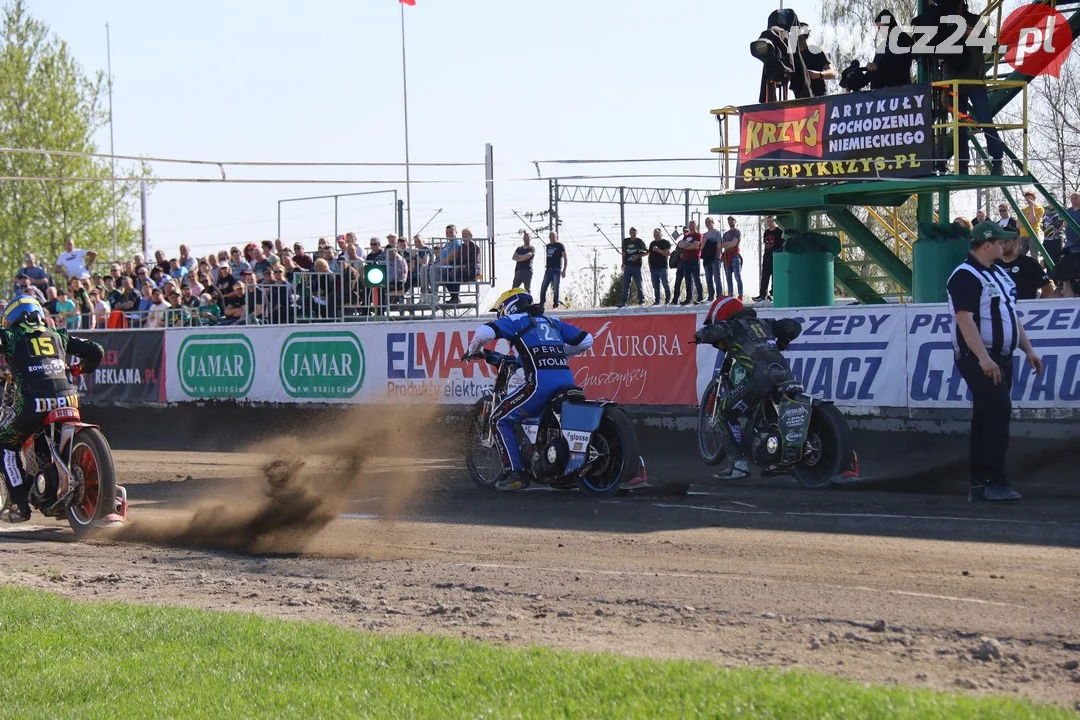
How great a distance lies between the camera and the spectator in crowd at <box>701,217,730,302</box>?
73.0 feet

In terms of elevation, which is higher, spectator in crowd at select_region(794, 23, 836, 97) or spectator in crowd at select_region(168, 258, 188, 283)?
spectator in crowd at select_region(794, 23, 836, 97)

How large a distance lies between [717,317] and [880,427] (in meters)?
2.67

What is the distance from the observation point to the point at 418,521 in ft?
38.0

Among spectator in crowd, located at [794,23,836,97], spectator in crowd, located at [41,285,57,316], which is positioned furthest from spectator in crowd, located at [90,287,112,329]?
spectator in crowd, located at [794,23,836,97]

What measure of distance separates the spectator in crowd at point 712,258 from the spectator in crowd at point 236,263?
815 centimetres

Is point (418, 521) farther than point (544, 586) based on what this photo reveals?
Yes

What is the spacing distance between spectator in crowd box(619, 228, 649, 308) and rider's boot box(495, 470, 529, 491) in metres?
11.0

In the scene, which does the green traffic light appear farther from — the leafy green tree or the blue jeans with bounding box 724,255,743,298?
the leafy green tree

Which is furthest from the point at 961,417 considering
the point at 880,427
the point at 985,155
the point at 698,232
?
the point at 698,232

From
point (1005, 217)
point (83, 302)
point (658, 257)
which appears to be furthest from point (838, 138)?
point (83, 302)

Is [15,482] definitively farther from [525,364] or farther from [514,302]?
[514,302]

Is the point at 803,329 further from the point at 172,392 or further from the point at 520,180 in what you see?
the point at 172,392

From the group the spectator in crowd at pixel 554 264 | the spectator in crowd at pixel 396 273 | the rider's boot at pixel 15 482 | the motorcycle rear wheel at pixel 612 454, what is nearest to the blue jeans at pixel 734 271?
the spectator in crowd at pixel 554 264

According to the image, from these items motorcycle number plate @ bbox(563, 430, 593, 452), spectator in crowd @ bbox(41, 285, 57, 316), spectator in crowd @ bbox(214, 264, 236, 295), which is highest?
spectator in crowd @ bbox(214, 264, 236, 295)
